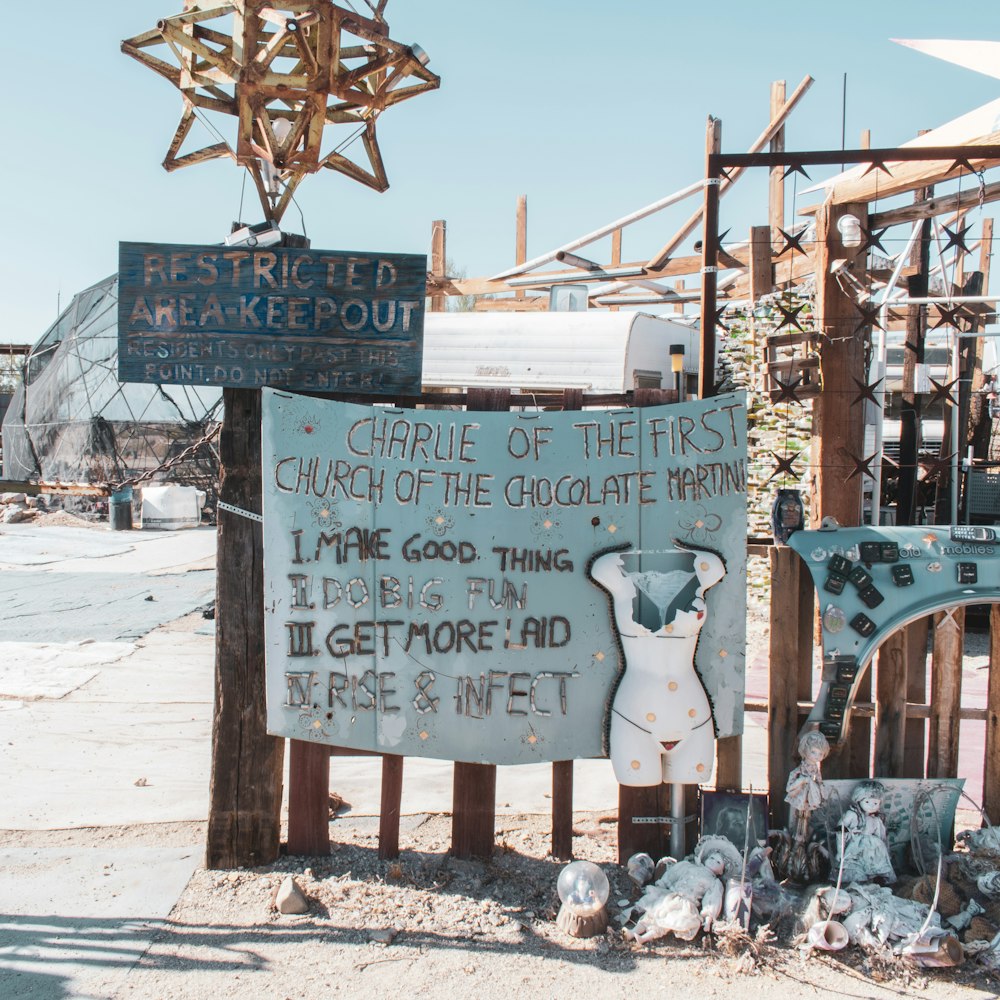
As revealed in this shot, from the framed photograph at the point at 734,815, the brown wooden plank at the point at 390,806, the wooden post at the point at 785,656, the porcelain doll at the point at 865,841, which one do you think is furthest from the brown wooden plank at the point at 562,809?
the porcelain doll at the point at 865,841

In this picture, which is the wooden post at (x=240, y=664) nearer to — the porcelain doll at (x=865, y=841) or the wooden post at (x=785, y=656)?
the wooden post at (x=785, y=656)

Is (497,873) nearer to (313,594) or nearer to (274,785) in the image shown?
(274,785)

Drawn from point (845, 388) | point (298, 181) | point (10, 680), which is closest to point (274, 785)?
point (10, 680)

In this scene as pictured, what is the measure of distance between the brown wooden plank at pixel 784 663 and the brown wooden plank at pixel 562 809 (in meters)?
0.88

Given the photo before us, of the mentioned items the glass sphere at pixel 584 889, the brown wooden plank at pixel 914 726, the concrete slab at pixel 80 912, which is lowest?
the concrete slab at pixel 80 912

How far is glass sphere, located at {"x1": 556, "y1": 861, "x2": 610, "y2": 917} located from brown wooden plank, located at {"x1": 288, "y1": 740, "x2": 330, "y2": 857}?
1135 mm

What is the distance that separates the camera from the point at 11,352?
36.9 m

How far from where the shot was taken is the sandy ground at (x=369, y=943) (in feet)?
10.6

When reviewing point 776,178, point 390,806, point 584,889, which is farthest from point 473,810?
point 776,178

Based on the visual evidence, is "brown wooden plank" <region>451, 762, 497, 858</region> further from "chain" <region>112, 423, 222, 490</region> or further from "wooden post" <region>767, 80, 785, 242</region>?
"wooden post" <region>767, 80, 785, 242</region>

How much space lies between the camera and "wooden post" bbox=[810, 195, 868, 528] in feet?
27.4

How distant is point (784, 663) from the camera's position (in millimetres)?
3926

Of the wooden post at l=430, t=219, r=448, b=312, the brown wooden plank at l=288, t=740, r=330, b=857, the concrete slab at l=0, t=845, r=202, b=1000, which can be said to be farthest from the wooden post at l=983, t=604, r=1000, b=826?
the wooden post at l=430, t=219, r=448, b=312

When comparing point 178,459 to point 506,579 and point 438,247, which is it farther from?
point 506,579
